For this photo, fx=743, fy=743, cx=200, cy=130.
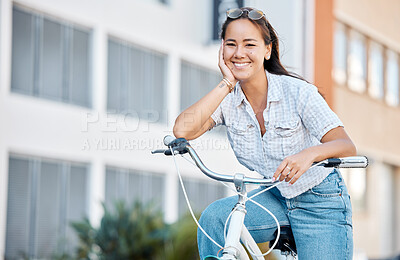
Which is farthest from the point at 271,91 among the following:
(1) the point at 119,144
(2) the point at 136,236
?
(1) the point at 119,144

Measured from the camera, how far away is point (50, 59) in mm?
13398

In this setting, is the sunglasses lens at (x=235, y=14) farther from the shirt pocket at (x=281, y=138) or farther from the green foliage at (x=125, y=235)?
the green foliage at (x=125, y=235)

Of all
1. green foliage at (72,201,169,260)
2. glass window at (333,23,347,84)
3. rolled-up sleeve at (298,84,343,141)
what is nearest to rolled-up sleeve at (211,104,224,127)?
rolled-up sleeve at (298,84,343,141)

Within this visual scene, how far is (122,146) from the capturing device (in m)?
14.8

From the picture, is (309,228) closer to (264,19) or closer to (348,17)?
(264,19)

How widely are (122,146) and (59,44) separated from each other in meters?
2.44

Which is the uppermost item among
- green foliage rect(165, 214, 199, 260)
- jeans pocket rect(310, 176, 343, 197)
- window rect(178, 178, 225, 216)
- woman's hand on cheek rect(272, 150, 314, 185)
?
woman's hand on cheek rect(272, 150, 314, 185)

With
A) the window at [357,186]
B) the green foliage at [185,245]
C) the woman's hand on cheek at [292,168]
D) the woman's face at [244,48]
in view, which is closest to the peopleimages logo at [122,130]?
the green foliage at [185,245]

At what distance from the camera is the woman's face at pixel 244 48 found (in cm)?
343

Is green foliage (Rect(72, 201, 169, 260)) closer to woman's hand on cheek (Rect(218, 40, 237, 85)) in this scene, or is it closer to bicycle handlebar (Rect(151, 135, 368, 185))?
woman's hand on cheek (Rect(218, 40, 237, 85))

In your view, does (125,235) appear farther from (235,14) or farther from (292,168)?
(292,168)

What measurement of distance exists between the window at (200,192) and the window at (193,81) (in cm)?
176

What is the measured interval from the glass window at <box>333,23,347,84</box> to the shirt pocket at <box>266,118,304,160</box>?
18.8 metres

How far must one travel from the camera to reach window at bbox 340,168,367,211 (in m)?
23.2
